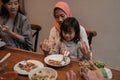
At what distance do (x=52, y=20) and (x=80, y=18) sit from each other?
0.43m

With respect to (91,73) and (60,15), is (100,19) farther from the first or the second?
(91,73)

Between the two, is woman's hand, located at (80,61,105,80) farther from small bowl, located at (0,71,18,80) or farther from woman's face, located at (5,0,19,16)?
woman's face, located at (5,0,19,16)

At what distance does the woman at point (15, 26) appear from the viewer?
2.05 metres

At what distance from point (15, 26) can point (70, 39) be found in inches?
24.7

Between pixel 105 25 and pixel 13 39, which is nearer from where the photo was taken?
pixel 13 39

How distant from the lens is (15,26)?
2.14m

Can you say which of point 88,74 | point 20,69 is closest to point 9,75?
point 20,69

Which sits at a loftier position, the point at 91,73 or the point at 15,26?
the point at 15,26

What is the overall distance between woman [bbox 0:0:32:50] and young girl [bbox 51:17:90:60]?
366 millimetres

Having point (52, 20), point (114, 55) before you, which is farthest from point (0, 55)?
point (114, 55)

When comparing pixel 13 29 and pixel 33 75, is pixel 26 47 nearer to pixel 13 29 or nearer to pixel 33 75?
pixel 13 29

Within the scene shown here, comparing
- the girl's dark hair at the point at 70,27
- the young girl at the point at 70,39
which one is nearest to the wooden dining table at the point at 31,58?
the young girl at the point at 70,39

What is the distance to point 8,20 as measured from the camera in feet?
7.14

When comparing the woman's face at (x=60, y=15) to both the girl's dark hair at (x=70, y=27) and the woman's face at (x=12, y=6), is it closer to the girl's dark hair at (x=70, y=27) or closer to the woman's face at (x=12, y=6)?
the girl's dark hair at (x=70, y=27)
